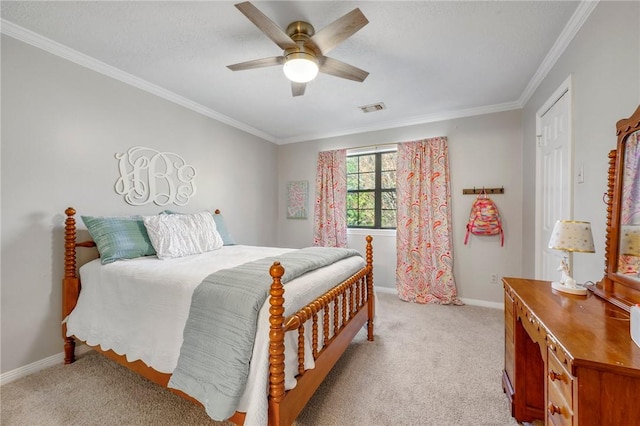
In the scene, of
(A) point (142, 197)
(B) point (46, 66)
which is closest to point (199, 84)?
(B) point (46, 66)

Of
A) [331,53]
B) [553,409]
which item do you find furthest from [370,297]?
[331,53]

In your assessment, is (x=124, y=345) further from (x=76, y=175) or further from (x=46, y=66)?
(x=46, y=66)

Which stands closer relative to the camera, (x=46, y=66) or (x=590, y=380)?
(x=590, y=380)

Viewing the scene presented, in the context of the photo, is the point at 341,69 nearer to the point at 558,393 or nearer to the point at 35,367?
the point at 558,393

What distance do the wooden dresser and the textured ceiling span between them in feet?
5.68

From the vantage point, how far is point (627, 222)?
1.12 metres

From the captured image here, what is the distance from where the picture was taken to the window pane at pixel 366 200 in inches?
158

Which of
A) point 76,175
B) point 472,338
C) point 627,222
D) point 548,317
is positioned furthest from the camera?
point 472,338

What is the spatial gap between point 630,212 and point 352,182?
3188 millimetres

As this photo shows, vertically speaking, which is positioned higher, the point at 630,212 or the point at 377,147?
the point at 377,147

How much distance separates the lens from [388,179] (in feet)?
12.8

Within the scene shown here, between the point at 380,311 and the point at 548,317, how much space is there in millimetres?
2250

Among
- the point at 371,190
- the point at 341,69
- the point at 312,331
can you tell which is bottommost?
the point at 312,331

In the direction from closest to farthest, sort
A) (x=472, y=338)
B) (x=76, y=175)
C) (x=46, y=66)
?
1. (x=46, y=66)
2. (x=76, y=175)
3. (x=472, y=338)
